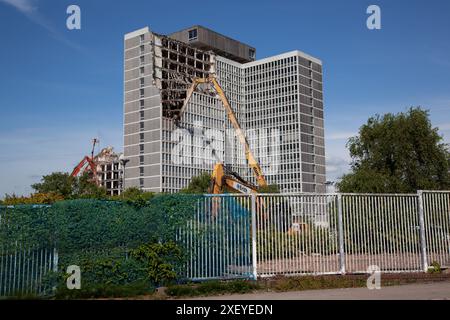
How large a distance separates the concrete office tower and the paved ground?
338 ft

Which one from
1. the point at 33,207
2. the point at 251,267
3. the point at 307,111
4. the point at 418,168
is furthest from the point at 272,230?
the point at 307,111

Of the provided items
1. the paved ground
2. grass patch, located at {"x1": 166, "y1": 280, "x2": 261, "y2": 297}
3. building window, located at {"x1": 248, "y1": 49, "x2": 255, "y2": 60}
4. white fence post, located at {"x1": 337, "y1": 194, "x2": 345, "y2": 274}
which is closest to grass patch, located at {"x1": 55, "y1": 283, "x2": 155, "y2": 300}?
grass patch, located at {"x1": 166, "y1": 280, "x2": 261, "y2": 297}

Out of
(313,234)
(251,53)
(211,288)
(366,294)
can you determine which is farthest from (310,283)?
(251,53)

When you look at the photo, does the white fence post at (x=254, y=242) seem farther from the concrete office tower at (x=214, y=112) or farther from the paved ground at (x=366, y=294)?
the concrete office tower at (x=214, y=112)

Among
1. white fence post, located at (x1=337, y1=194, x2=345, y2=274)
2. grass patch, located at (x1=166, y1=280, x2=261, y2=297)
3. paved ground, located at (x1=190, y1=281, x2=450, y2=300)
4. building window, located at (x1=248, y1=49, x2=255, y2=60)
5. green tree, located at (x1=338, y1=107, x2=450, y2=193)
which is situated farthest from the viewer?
building window, located at (x1=248, y1=49, x2=255, y2=60)

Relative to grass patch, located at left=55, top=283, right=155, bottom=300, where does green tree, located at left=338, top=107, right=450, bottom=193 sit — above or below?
above

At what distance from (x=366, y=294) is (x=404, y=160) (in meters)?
29.1

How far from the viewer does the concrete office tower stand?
120875mm

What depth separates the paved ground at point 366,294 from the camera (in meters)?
12.8

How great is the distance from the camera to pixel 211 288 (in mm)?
14352

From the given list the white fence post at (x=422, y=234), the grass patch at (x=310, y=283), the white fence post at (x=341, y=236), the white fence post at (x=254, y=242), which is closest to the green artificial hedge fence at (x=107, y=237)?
the white fence post at (x=254, y=242)

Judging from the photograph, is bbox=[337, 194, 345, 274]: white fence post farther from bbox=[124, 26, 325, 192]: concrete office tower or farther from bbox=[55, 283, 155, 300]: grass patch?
bbox=[124, 26, 325, 192]: concrete office tower

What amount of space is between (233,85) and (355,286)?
134m

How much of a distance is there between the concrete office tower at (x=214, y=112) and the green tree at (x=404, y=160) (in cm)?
8044
